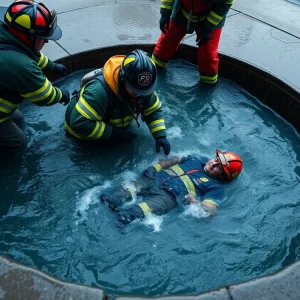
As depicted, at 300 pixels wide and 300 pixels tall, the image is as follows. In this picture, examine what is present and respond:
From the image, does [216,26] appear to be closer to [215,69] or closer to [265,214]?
[215,69]

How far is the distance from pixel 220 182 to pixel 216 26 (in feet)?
7.05

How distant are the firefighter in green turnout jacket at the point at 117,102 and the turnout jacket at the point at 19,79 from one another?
35 centimetres

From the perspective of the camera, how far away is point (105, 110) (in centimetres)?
378

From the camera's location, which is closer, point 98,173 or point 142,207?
point 142,207

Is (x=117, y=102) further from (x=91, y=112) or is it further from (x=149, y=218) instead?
(x=149, y=218)

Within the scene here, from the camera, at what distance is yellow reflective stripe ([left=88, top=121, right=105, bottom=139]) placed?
3.78 m

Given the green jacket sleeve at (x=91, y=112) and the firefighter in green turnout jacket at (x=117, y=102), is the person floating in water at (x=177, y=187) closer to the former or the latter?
the firefighter in green turnout jacket at (x=117, y=102)

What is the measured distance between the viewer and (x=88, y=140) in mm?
4250

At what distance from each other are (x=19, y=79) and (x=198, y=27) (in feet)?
8.76

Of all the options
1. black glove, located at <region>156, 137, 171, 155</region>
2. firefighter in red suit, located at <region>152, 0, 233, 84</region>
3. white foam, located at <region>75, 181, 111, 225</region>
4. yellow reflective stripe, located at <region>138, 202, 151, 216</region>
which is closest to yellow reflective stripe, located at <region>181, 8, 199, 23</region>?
firefighter in red suit, located at <region>152, 0, 233, 84</region>

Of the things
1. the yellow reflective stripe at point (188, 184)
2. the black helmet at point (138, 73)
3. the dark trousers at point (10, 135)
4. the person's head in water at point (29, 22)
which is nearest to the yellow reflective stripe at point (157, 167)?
the yellow reflective stripe at point (188, 184)

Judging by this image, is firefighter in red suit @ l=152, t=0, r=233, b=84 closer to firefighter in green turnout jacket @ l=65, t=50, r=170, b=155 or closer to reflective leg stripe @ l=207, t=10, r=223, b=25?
reflective leg stripe @ l=207, t=10, r=223, b=25

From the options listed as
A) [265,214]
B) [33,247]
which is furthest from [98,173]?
[265,214]

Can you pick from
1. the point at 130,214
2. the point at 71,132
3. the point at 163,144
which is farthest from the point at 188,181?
the point at 71,132
